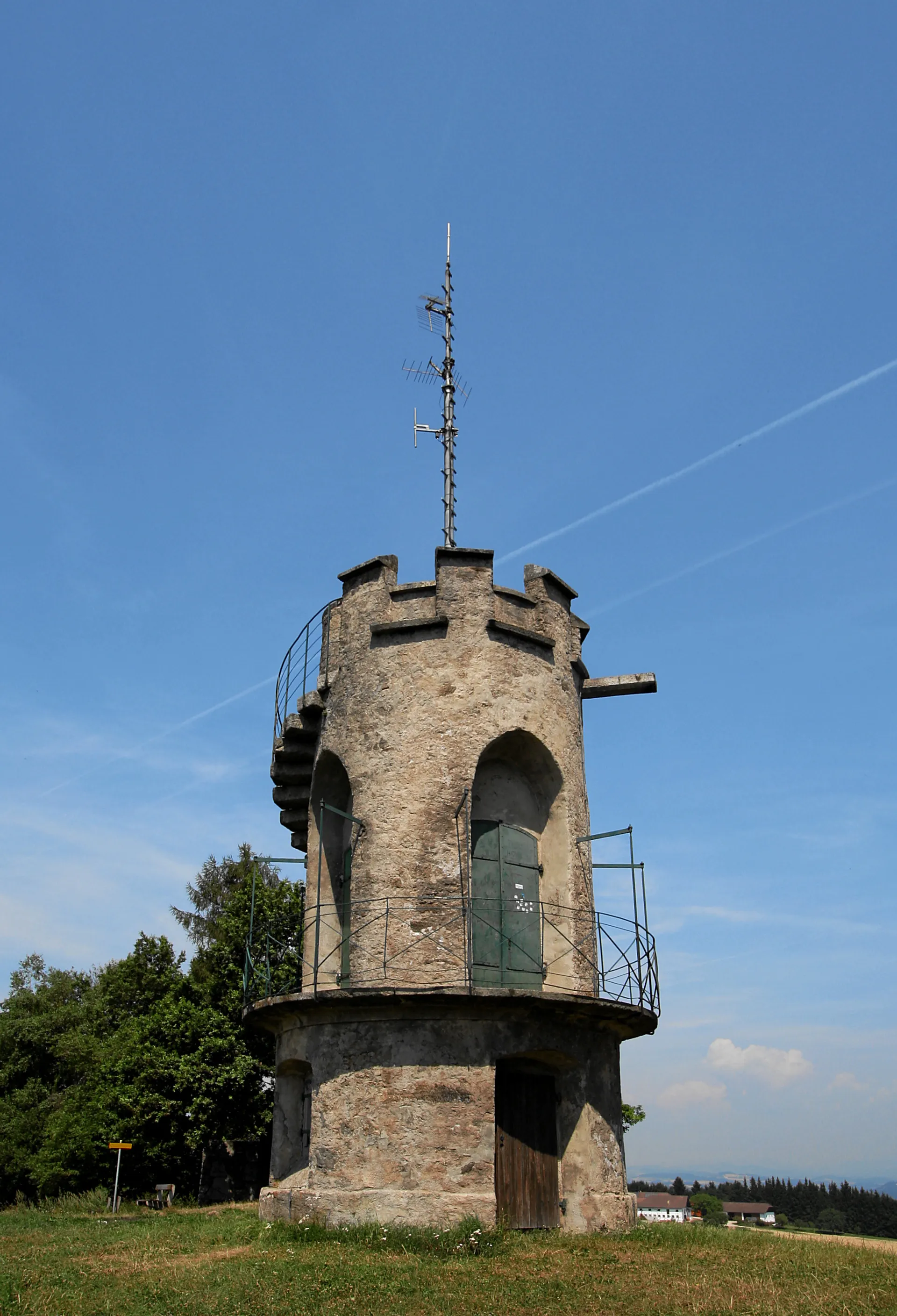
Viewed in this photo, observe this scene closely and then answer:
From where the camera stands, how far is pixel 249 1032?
2491 centimetres

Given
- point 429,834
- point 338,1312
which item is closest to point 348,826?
point 429,834

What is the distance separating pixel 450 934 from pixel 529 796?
2.89 m

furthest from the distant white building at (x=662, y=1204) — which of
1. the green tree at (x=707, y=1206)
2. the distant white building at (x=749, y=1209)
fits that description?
the green tree at (x=707, y=1206)

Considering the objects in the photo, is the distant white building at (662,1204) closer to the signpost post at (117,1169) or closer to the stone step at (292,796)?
the signpost post at (117,1169)

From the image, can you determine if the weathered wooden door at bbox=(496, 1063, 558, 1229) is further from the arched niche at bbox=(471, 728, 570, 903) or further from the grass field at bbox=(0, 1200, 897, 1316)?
the arched niche at bbox=(471, 728, 570, 903)

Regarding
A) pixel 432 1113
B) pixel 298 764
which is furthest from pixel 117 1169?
pixel 432 1113

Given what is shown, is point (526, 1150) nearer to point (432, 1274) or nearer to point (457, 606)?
point (432, 1274)

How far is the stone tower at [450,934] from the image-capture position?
12.9 m

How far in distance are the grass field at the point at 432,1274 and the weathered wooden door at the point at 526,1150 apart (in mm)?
643

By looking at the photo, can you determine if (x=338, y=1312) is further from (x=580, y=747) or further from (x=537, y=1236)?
(x=580, y=747)

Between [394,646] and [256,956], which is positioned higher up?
[394,646]

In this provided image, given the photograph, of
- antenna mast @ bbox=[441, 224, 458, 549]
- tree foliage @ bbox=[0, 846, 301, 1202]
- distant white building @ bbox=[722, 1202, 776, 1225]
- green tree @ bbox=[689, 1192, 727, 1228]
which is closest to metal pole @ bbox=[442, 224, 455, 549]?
antenna mast @ bbox=[441, 224, 458, 549]

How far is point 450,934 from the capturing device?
14.0 metres

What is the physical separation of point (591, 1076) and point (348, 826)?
5355 millimetres
